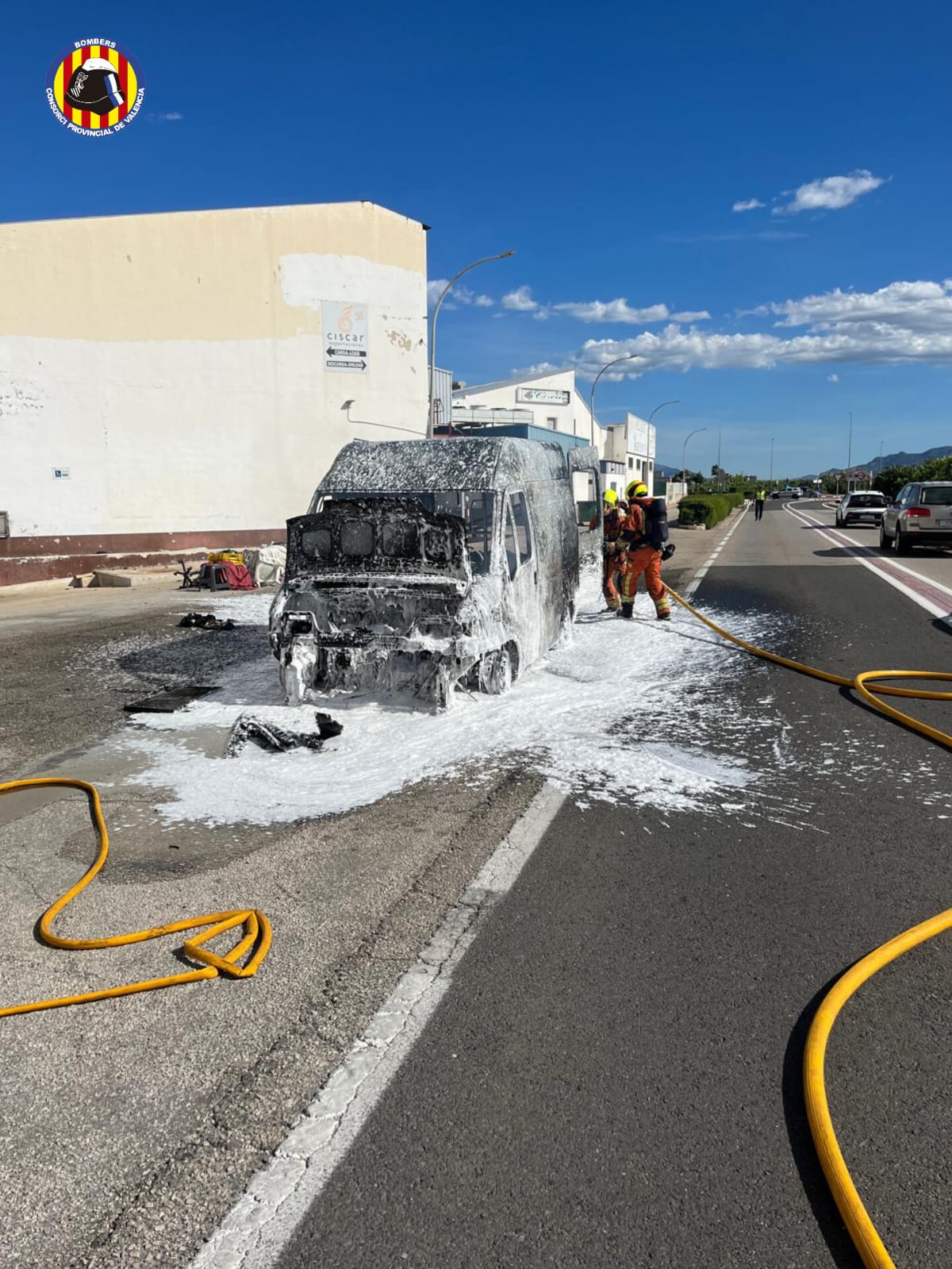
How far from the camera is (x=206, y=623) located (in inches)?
467

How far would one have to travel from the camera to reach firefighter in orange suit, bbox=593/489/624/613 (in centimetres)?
1150

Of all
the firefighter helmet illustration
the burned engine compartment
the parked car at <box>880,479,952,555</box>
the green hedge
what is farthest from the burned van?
the green hedge

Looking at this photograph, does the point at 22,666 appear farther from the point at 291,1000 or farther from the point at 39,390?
the point at 39,390

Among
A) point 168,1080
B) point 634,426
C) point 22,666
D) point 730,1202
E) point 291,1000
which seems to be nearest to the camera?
point 730,1202

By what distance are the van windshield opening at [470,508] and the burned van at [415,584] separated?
10mm

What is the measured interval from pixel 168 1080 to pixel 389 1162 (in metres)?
0.74

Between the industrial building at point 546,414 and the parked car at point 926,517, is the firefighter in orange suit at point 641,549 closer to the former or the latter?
the parked car at point 926,517

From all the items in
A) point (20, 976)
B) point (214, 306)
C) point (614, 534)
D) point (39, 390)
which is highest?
point (214, 306)

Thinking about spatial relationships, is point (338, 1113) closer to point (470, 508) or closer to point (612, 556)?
point (470, 508)

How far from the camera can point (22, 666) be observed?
9.35 meters

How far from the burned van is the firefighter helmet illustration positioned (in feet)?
55.8

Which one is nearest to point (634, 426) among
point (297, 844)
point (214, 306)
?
point (214, 306)

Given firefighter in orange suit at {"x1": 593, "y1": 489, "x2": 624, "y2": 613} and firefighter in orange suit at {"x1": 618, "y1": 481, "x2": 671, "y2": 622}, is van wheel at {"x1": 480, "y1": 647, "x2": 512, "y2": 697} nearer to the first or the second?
firefighter in orange suit at {"x1": 618, "y1": 481, "x2": 671, "y2": 622}

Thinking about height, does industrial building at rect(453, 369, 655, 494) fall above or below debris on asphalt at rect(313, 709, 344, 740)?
above
